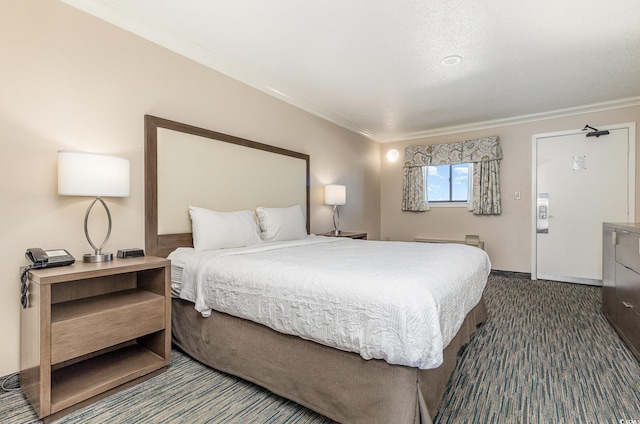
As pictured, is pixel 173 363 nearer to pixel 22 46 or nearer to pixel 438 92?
pixel 22 46

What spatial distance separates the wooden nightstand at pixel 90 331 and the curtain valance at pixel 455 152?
15.2 ft

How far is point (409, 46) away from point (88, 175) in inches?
102

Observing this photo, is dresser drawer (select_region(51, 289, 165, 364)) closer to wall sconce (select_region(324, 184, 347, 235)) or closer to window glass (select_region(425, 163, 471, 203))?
wall sconce (select_region(324, 184, 347, 235))

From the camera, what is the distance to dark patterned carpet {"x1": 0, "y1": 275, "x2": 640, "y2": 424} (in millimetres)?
1565

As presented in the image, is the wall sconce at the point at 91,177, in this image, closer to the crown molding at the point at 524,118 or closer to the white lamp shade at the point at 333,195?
the white lamp shade at the point at 333,195

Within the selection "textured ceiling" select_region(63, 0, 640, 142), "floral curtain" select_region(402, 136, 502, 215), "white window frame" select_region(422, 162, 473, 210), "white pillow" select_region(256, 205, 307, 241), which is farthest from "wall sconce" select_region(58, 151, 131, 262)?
"white window frame" select_region(422, 162, 473, 210)

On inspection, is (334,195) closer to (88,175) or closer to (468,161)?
(468,161)

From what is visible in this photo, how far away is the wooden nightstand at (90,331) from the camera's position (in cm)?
153

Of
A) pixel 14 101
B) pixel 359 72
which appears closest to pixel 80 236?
pixel 14 101

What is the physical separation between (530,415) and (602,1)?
2.66m

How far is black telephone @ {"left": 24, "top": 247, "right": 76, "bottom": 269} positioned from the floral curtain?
4969 millimetres

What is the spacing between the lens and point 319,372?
1.53 metres

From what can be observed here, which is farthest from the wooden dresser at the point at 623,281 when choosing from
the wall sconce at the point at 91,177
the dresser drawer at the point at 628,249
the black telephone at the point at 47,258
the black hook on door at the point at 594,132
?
the black telephone at the point at 47,258

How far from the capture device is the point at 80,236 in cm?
211
